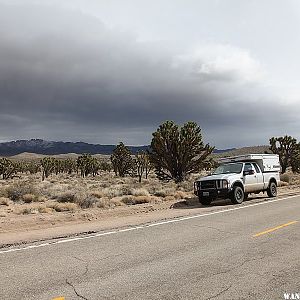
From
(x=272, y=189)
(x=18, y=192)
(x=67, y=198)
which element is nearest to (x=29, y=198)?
(x=18, y=192)

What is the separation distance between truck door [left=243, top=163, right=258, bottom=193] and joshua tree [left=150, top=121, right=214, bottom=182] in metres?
14.2

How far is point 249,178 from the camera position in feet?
65.5

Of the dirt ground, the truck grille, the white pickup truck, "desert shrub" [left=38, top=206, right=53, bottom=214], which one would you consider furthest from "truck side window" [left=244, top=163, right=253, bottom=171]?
"desert shrub" [left=38, top=206, right=53, bottom=214]

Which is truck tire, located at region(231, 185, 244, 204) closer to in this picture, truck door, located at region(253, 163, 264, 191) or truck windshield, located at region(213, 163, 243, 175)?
truck windshield, located at region(213, 163, 243, 175)

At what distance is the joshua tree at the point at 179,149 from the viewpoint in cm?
3447

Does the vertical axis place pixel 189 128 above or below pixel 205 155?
above

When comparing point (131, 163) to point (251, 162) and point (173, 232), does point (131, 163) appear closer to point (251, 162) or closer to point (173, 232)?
point (251, 162)

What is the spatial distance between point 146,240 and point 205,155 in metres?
25.7

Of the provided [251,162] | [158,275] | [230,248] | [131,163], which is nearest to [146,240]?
[230,248]

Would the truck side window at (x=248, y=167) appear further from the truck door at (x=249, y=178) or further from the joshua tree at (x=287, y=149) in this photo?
the joshua tree at (x=287, y=149)

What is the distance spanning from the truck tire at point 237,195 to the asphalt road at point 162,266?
23.0 ft

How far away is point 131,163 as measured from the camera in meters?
62.5

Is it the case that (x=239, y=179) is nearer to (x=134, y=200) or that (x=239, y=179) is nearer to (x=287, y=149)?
(x=134, y=200)

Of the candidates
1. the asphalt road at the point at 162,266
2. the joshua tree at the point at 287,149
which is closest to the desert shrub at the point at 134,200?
the asphalt road at the point at 162,266
